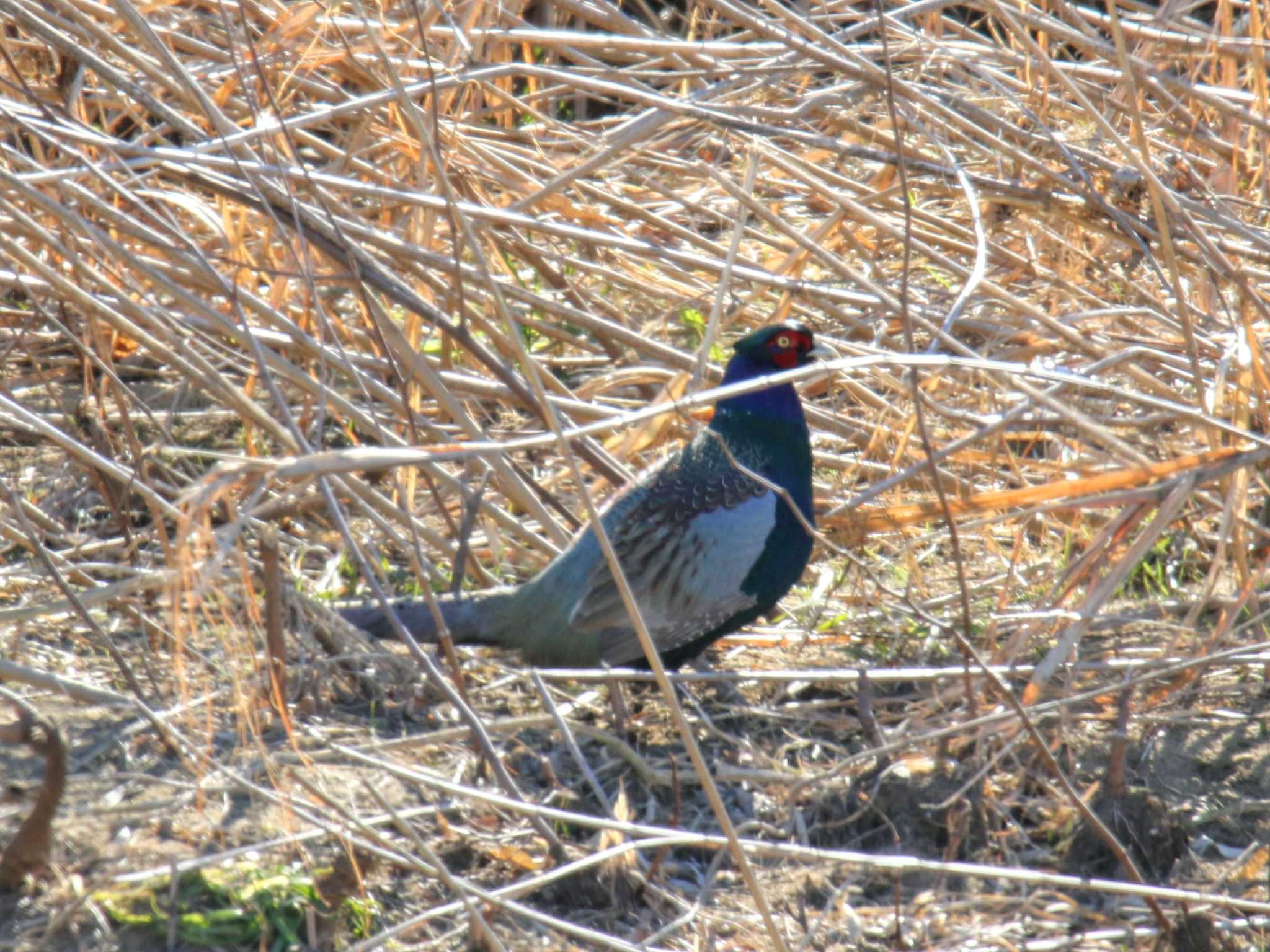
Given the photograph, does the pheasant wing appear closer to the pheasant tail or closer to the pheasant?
the pheasant

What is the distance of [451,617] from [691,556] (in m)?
0.60

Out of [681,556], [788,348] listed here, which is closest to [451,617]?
[681,556]

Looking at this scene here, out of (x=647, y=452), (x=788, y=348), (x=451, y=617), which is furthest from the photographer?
(x=647, y=452)

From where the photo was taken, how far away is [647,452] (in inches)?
165

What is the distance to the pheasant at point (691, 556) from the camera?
350cm

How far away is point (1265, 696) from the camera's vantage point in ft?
10.6

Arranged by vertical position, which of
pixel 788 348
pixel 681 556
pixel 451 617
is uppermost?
pixel 788 348

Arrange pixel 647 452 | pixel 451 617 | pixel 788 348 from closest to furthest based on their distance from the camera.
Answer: pixel 451 617 → pixel 788 348 → pixel 647 452

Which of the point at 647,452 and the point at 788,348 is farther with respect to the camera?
the point at 647,452

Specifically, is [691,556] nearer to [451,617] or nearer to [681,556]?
[681,556]

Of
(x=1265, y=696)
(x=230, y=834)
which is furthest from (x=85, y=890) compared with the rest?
(x=1265, y=696)

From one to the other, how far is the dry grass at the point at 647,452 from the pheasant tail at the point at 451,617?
0.09 meters

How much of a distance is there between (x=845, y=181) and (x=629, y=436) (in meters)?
0.87

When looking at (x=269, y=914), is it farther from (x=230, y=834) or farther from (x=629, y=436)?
(x=629, y=436)
